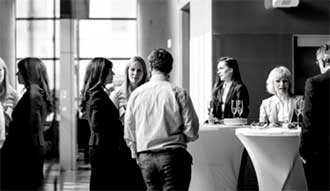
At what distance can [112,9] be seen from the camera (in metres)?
6.76

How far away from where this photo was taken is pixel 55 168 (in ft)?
21.9

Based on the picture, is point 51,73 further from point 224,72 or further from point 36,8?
point 224,72

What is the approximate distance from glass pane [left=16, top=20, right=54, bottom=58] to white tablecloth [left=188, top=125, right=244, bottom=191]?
181 cm

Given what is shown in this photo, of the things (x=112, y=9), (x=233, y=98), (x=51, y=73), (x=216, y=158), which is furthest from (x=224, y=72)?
(x=51, y=73)

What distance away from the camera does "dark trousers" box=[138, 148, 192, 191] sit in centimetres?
397

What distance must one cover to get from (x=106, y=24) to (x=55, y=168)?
171 centimetres

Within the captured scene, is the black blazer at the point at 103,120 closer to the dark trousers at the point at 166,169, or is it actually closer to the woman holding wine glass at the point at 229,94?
the woman holding wine glass at the point at 229,94

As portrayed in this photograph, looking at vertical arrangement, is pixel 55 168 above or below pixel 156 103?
below

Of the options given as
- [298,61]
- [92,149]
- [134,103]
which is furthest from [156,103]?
[298,61]

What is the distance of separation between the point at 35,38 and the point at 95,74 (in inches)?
28.1

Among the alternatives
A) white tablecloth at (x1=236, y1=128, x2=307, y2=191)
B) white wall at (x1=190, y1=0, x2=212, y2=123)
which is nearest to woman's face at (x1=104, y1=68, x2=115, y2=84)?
white tablecloth at (x1=236, y1=128, x2=307, y2=191)

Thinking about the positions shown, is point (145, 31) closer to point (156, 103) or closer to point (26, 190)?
point (26, 190)

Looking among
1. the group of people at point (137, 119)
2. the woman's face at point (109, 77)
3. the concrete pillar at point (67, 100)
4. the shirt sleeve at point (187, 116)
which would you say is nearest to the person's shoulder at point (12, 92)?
the group of people at point (137, 119)

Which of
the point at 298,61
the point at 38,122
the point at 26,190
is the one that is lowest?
the point at 26,190
